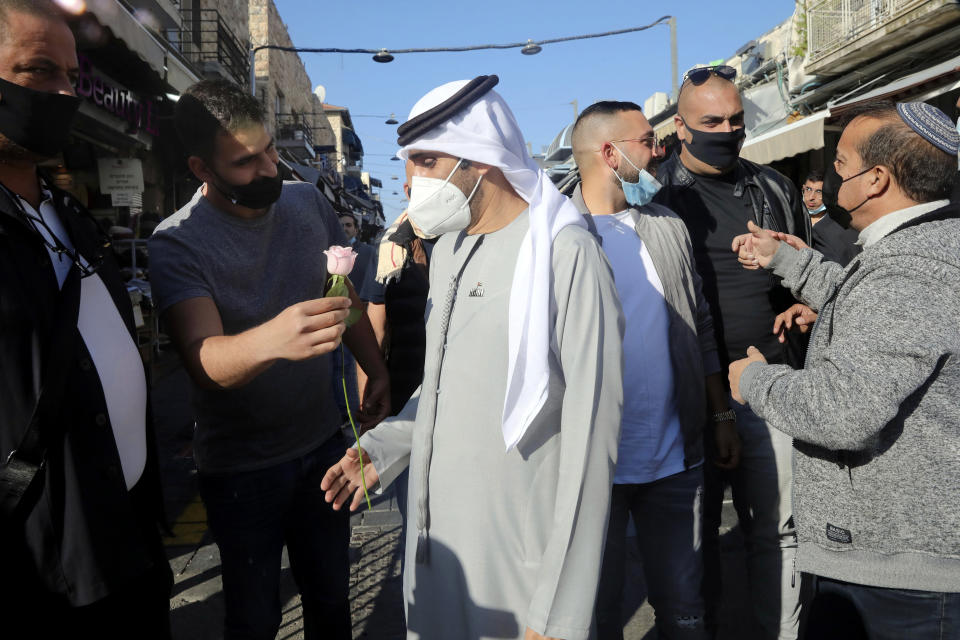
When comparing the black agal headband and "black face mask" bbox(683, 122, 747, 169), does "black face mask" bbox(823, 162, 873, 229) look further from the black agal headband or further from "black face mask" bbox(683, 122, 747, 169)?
the black agal headband

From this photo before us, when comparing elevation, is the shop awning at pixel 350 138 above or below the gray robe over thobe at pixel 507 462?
above

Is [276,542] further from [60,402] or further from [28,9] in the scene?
[28,9]

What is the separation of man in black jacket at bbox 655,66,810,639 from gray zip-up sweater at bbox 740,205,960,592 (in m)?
1.09

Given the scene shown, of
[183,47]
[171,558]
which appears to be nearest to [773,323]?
[171,558]

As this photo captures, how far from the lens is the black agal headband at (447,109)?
1949mm

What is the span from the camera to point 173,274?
2.27m

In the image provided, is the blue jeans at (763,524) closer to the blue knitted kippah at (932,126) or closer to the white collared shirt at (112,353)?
the blue knitted kippah at (932,126)

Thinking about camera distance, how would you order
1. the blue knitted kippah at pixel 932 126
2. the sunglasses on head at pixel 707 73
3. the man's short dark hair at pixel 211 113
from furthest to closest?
1. the sunglasses on head at pixel 707 73
2. the man's short dark hair at pixel 211 113
3. the blue knitted kippah at pixel 932 126

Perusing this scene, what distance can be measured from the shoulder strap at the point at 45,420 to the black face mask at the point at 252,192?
2.81ft

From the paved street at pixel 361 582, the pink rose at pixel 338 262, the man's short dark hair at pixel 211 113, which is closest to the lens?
the pink rose at pixel 338 262

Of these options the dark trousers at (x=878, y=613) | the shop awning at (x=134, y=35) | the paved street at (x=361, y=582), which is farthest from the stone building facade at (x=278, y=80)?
the dark trousers at (x=878, y=613)

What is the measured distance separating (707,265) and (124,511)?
8.53 ft

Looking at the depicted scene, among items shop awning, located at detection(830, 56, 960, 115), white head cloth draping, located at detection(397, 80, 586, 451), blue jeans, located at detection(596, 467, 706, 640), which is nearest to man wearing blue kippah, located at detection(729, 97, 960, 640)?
blue jeans, located at detection(596, 467, 706, 640)

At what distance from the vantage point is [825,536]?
6.35 feet
